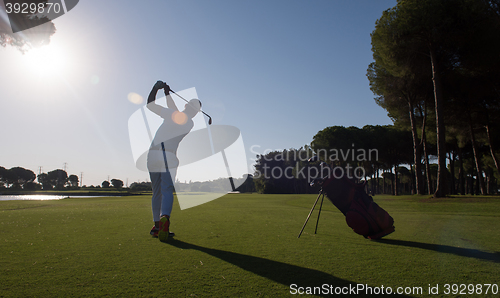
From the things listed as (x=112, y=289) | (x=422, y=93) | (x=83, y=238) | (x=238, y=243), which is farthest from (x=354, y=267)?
(x=422, y=93)

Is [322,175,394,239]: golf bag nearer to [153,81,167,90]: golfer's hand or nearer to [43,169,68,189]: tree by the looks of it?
[153,81,167,90]: golfer's hand

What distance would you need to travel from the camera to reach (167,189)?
4.79 m

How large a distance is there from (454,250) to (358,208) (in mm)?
1343

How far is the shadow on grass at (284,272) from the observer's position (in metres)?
2.39

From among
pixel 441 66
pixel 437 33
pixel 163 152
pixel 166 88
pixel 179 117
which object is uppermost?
pixel 437 33

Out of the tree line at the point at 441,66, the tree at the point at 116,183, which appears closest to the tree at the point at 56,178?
the tree at the point at 116,183

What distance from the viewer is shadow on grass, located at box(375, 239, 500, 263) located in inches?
130

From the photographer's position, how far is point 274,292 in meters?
2.18

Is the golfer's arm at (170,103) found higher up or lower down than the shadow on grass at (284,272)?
higher up

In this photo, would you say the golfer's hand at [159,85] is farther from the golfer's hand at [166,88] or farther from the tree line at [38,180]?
the tree line at [38,180]

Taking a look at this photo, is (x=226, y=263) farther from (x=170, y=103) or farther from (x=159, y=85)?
(x=159, y=85)

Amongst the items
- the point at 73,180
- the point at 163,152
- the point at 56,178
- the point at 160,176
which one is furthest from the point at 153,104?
the point at 73,180

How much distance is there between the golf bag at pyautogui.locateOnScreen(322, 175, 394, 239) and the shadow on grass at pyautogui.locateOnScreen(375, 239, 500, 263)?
0.69 ft

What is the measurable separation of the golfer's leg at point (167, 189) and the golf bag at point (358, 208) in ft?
8.91
